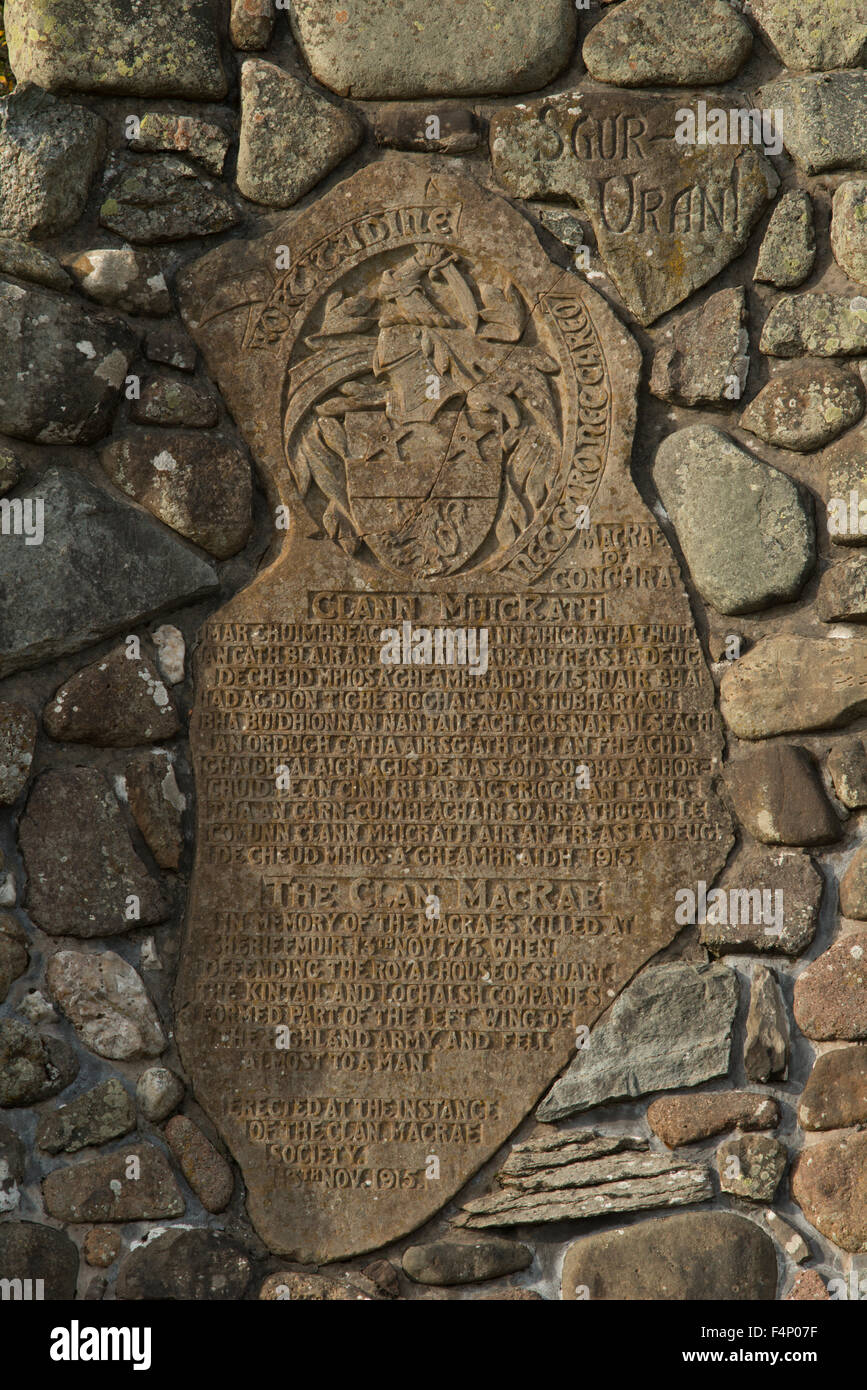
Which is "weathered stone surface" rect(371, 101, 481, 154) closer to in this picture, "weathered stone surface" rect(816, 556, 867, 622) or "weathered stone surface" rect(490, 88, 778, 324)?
"weathered stone surface" rect(490, 88, 778, 324)

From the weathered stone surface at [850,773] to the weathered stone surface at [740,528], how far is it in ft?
1.68

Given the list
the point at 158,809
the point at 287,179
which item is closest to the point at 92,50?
the point at 287,179

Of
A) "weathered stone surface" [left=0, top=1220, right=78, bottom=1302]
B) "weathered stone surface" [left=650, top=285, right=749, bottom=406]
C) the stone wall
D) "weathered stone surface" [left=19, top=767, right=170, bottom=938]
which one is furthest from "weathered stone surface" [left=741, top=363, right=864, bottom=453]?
"weathered stone surface" [left=0, top=1220, right=78, bottom=1302]

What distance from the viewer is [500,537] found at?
177 inches

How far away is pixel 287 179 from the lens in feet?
14.9

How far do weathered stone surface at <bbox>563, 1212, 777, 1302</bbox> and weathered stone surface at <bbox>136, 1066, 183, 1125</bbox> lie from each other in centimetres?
128

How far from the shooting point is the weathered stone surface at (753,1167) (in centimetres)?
416

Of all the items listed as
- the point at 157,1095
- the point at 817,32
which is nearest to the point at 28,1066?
the point at 157,1095

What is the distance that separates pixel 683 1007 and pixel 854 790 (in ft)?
2.74

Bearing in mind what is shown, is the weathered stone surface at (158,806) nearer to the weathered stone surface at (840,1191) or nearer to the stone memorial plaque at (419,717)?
the stone memorial plaque at (419,717)

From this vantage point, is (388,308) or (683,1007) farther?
(388,308)

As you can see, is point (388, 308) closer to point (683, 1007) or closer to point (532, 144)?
point (532, 144)

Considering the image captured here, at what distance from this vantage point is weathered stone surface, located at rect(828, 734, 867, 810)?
429 centimetres

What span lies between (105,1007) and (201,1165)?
1.81 ft
